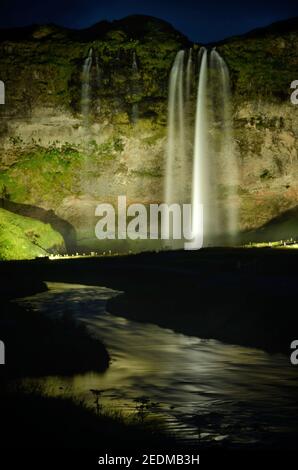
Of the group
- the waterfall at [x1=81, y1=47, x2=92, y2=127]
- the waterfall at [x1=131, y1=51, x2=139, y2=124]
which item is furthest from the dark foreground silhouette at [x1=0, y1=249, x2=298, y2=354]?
the waterfall at [x1=81, y1=47, x2=92, y2=127]

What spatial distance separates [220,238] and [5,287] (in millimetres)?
33046

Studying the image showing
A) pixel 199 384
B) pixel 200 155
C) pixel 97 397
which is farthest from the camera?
pixel 200 155

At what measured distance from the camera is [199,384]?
623 inches

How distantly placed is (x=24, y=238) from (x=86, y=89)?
54.1ft

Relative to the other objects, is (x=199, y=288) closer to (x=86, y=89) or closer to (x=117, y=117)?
(x=117, y=117)

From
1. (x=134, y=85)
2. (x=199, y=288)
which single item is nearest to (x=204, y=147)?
(x=134, y=85)

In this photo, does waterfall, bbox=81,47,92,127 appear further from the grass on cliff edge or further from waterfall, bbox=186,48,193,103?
the grass on cliff edge

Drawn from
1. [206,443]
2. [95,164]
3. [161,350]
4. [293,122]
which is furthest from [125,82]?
[206,443]

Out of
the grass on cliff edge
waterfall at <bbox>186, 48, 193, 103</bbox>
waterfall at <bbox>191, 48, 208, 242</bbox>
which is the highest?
waterfall at <bbox>186, 48, 193, 103</bbox>

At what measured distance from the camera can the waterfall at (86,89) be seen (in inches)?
2212

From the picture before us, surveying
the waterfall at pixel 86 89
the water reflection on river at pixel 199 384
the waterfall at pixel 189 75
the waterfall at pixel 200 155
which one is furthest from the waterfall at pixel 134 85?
the water reflection on river at pixel 199 384

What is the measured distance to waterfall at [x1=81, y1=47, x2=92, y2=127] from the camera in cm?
5619

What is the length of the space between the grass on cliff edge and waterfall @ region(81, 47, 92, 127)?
12044 millimetres
